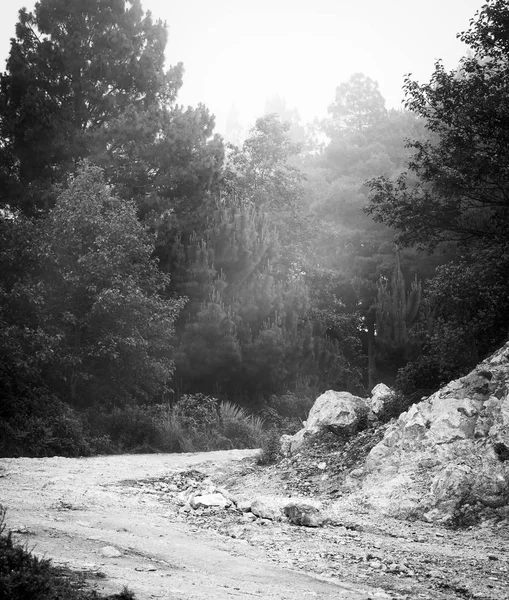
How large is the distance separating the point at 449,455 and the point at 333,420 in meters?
3.31

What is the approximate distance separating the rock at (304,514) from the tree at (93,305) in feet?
26.8

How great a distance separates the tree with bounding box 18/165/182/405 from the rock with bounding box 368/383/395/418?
5.67 metres

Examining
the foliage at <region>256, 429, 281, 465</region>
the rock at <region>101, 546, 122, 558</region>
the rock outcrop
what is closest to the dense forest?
the foliage at <region>256, 429, 281, 465</region>

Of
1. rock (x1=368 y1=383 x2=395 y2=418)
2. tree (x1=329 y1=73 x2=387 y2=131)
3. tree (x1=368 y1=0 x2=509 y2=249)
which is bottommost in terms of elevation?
rock (x1=368 y1=383 x2=395 y2=418)

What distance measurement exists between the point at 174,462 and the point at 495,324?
6.77 m

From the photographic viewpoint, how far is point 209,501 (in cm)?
709

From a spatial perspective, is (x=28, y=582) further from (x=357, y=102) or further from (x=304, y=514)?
(x=357, y=102)

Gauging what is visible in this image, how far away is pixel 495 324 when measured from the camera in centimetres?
1109

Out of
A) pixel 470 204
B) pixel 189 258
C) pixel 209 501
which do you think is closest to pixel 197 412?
pixel 189 258

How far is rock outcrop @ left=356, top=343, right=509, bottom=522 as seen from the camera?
6.73 m

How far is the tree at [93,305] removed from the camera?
14062 millimetres

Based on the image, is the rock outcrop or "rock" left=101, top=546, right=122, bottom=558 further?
the rock outcrop

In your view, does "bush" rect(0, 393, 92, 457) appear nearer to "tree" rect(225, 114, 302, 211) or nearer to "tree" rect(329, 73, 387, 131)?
"tree" rect(225, 114, 302, 211)

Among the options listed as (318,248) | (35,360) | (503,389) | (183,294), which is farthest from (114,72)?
(503,389)
